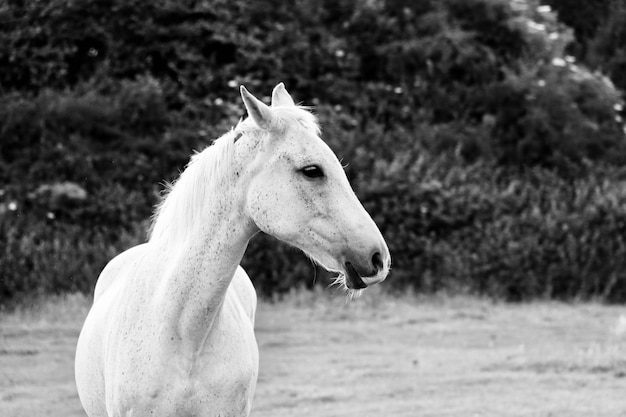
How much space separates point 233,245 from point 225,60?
13.3 meters

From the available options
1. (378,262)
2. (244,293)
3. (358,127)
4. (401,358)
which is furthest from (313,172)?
(358,127)

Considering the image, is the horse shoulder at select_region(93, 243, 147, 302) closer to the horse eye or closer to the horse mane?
the horse mane

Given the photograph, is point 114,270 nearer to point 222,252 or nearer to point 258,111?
point 222,252

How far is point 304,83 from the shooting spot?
1655 centimetres

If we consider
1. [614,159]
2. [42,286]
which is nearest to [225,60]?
[42,286]

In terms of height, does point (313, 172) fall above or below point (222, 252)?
above

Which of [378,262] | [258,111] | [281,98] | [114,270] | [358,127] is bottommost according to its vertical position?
[358,127]

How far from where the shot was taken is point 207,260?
160 inches

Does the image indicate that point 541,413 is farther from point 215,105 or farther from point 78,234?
point 215,105

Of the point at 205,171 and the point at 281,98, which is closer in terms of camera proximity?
the point at 205,171

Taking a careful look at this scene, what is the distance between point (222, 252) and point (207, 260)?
0.07 meters

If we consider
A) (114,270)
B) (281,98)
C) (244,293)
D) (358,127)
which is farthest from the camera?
(358,127)

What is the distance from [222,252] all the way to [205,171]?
1.18ft

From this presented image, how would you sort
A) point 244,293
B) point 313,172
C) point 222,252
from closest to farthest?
point 313,172, point 222,252, point 244,293
